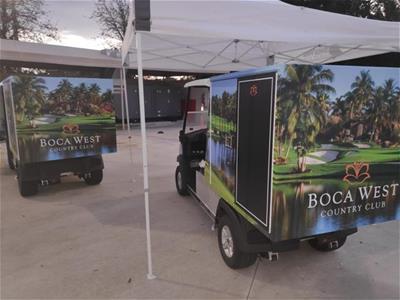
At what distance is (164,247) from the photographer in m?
3.58

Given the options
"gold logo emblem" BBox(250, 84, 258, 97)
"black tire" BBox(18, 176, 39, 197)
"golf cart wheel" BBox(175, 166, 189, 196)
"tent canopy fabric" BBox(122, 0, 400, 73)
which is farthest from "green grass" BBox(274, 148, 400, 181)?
"black tire" BBox(18, 176, 39, 197)

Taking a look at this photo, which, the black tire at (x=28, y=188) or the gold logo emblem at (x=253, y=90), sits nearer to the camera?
the gold logo emblem at (x=253, y=90)

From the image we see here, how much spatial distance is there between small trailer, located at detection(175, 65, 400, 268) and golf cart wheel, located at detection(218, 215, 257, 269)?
13 mm

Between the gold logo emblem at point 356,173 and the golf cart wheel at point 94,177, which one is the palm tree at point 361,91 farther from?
the golf cart wheel at point 94,177

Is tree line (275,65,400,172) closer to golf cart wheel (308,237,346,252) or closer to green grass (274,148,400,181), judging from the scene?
green grass (274,148,400,181)

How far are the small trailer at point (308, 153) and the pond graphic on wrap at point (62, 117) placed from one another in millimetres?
3399

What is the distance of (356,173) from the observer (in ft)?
8.32

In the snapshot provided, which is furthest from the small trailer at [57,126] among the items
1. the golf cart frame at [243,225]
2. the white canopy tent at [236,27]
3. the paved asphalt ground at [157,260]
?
the golf cart frame at [243,225]

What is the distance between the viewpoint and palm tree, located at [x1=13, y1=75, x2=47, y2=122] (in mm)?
4984

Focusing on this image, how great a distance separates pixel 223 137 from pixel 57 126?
3.38 meters

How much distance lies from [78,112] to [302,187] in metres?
4.34

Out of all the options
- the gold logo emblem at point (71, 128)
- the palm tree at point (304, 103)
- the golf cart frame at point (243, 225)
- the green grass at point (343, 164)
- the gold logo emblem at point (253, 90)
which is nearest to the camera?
the palm tree at point (304, 103)

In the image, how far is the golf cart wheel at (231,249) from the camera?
2.94 meters

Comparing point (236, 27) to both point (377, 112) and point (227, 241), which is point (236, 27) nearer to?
point (377, 112)
